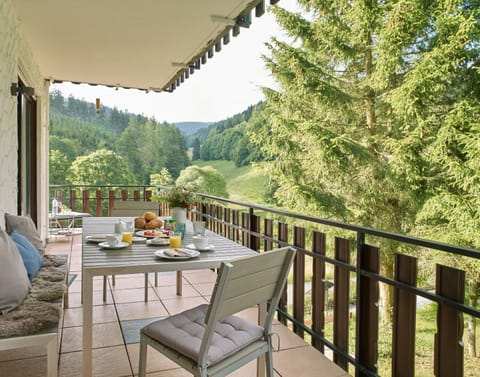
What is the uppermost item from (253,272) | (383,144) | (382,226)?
(383,144)

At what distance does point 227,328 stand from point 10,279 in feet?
3.59

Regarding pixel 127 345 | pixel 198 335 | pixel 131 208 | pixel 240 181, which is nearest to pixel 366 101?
pixel 131 208

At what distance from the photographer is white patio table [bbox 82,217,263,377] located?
1753mm

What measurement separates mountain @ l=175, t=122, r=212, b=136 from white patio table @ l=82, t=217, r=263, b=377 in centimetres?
2166

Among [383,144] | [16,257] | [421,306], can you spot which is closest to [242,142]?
[383,144]

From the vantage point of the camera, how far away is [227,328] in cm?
170

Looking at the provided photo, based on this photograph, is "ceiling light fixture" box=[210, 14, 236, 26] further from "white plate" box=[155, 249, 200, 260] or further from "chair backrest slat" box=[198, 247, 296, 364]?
"chair backrest slat" box=[198, 247, 296, 364]

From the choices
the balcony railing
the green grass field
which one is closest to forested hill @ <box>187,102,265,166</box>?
the green grass field

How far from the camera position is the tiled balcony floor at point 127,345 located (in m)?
2.18

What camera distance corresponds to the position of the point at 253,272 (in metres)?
1.46

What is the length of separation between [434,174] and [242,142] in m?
12.3

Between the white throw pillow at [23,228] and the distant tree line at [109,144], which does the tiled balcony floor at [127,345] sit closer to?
the white throw pillow at [23,228]

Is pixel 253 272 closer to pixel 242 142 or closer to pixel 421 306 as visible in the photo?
pixel 421 306

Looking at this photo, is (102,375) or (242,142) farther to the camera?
(242,142)
